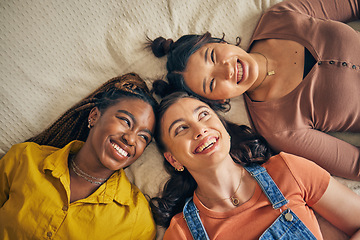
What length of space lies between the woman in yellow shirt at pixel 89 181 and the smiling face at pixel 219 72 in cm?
33

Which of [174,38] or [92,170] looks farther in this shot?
[174,38]

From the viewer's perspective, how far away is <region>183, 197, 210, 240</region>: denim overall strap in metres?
1.70

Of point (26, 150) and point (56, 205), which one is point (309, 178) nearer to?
point (56, 205)

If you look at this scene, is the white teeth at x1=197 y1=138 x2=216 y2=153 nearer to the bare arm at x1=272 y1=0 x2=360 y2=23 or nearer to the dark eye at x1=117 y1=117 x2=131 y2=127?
the dark eye at x1=117 y1=117 x2=131 y2=127

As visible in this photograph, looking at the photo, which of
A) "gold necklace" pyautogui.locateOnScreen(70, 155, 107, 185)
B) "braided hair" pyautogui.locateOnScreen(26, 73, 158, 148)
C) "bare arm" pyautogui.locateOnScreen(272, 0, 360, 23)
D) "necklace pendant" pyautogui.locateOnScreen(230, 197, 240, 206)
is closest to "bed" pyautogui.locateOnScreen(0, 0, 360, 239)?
"braided hair" pyautogui.locateOnScreen(26, 73, 158, 148)

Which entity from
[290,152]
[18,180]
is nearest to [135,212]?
[18,180]

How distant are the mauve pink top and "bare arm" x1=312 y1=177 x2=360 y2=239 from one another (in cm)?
21

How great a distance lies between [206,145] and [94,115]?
2.53 feet

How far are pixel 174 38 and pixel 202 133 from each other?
0.93 metres

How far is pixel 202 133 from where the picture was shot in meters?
1.61

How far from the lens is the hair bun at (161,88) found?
2051 mm

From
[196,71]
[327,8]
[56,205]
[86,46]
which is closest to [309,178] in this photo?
[196,71]

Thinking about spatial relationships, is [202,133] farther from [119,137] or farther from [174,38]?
[174,38]

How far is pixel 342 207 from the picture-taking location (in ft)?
5.37
